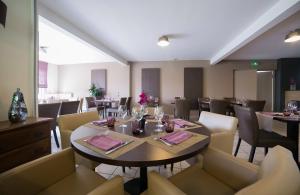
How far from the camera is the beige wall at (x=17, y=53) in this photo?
73.0 inches

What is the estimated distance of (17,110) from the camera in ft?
5.57

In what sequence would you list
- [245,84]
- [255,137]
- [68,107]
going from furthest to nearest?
[245,84] < [68,107] < [255,137]

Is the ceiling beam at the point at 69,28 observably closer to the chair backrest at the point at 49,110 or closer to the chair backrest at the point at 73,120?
the chair backrest at the point at 49,110

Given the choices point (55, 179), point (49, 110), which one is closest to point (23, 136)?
point (55, 179)

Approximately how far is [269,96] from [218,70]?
2.63 metres

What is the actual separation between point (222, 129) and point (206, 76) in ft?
17.2

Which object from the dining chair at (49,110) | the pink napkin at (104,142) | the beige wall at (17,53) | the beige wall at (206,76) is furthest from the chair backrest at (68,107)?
the beige wall at (206,76)

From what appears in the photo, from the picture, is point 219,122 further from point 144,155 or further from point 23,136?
point 23,136

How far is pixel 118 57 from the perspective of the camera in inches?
232

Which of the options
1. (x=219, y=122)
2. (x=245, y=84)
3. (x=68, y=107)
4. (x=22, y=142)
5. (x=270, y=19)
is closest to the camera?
(x=22, y=142)

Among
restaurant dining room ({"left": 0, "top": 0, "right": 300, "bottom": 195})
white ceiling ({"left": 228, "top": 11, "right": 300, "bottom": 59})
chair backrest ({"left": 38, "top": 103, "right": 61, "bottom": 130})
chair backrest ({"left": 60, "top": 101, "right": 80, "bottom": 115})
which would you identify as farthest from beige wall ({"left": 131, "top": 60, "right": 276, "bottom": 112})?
chair backrest ({"left": 38, "top": 103, "right": 61, "bottom": 130})

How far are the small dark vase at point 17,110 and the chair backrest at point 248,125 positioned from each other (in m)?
2.78

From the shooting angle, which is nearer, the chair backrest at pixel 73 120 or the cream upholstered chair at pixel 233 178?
the cream upholstered chair at pixel 233 178

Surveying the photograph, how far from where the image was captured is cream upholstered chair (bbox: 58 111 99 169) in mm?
1630
